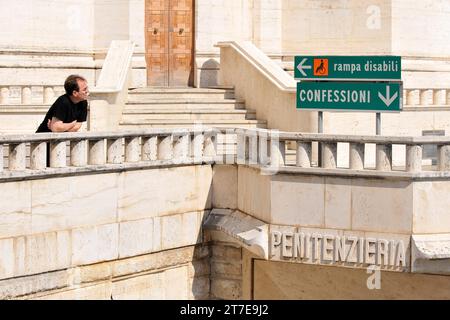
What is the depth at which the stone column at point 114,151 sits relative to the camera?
15.4 m

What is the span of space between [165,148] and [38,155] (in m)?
2.63

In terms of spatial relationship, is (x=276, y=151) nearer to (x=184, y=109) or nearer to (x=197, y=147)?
(x=197, y=147)

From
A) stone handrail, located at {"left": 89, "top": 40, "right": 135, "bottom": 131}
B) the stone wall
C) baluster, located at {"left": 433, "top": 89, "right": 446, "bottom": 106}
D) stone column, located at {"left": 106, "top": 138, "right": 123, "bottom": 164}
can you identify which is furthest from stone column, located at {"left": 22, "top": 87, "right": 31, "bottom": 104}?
baluster, located at {"left": 433, "top": 89, "right": 446, "bottom": 106}

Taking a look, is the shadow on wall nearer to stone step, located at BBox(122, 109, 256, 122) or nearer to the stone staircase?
the stone staircase

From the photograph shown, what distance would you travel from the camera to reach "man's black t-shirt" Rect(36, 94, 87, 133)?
14711 millimetres

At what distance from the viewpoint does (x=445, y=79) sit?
89.6 feet

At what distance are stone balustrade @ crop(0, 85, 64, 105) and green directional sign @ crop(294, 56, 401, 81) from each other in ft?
24.5

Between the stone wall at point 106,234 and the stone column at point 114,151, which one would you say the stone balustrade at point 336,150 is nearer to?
the stone wall at point 106,234

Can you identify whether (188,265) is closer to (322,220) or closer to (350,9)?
(322,220)

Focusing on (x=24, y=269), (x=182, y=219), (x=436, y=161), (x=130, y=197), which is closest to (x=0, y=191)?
(x=24, y=269)

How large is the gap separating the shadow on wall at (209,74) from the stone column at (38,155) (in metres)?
12.1

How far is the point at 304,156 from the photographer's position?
15.4 m

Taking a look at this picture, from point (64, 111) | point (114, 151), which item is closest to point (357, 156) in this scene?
point (114, 151)

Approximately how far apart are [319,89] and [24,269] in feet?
17.9
